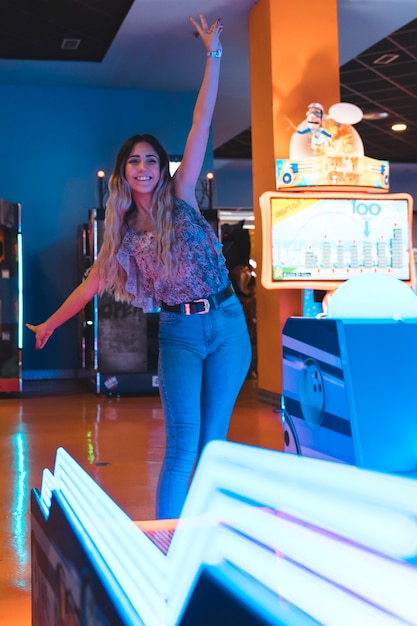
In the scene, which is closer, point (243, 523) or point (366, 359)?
point (243, 523)

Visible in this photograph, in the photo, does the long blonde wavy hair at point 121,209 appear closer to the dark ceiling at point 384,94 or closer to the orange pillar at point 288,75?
the orange pillar at point 288,75

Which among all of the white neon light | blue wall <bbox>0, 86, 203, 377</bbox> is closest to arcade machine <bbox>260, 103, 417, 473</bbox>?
the white neon light

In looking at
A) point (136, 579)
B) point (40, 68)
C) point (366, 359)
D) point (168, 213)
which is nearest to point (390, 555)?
point (136, 579)

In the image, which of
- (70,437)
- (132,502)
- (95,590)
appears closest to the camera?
(95,590)

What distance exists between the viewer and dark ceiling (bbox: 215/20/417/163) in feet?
25.5

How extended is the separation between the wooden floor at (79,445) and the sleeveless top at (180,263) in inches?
36.0

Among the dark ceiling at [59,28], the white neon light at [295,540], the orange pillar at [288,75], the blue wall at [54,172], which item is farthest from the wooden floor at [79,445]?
the dark ceiling at [59,28]

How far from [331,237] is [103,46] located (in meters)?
3.61

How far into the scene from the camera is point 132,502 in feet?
10.4

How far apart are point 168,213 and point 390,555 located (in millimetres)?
1674

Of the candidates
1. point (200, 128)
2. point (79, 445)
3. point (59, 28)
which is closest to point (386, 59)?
point (59, 28)

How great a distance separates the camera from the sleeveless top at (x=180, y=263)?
2094 mm

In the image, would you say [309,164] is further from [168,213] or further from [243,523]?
[243,523]

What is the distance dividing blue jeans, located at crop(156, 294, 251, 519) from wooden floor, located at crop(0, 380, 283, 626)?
0.53 meters
